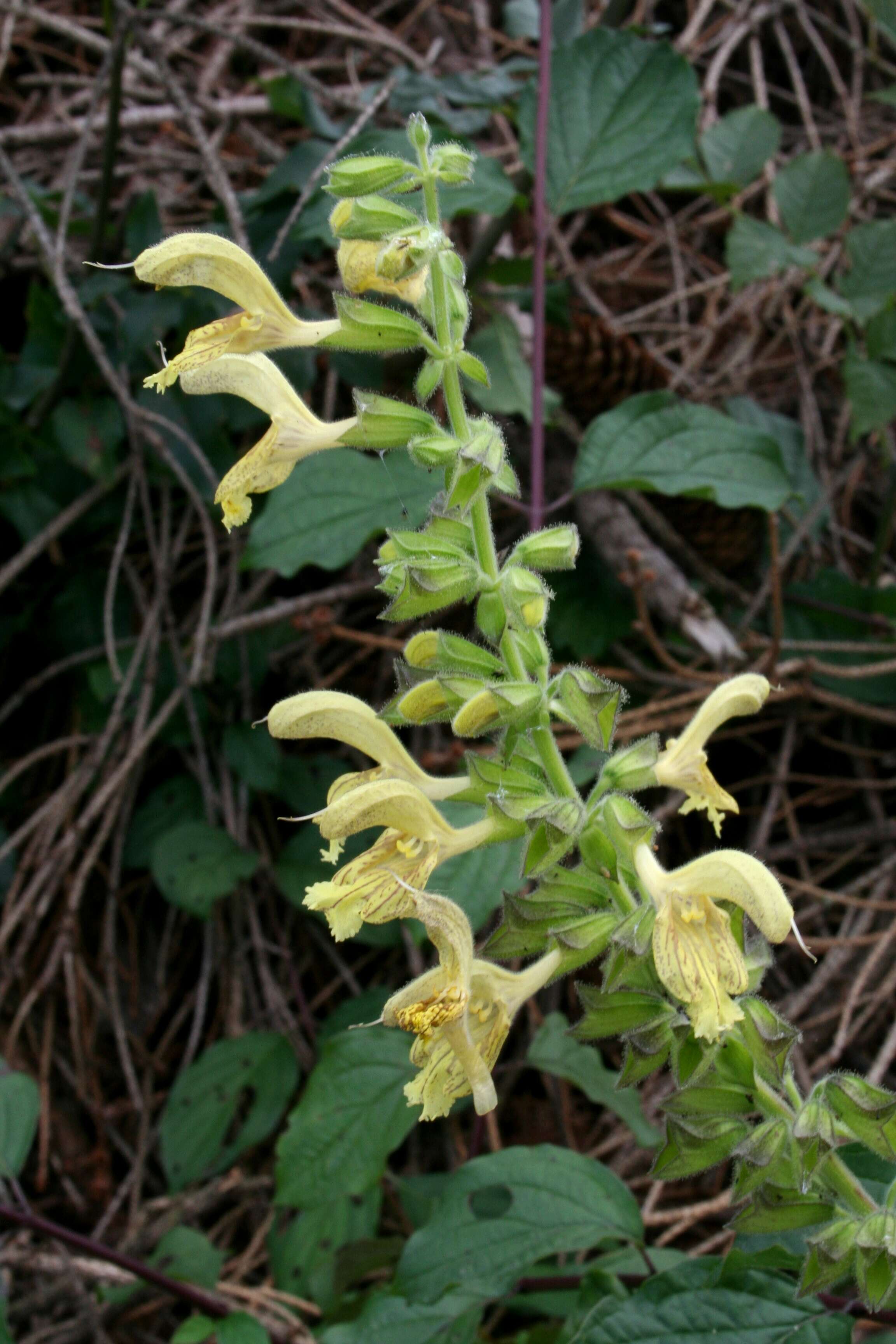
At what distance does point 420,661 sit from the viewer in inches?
52.2

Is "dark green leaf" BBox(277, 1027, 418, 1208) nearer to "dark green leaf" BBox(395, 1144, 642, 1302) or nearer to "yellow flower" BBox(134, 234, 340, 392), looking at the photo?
"dark green leaf" BBox(395, 1144, 642, 1302)

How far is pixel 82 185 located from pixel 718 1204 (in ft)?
10.3

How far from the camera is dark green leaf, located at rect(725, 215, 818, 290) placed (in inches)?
97.8

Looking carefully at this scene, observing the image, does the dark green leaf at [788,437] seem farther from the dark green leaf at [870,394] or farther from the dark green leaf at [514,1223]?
the dark green leaf at [514,1223]

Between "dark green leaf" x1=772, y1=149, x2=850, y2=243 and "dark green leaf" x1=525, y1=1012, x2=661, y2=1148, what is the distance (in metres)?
A: 1.93

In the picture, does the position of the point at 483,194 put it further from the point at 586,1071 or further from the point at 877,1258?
the point at 877,1258

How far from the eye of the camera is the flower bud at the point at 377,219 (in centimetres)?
126

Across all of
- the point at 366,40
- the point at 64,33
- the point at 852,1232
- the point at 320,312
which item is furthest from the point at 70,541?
the point at 852,1232

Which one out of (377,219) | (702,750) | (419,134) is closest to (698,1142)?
(702,750)

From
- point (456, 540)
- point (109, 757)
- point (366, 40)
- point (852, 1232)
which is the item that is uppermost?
point (366, 40)

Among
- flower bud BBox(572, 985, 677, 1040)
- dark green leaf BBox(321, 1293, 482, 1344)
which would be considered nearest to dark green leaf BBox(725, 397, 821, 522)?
flower bud BBox(572, 985, 677, 1040)

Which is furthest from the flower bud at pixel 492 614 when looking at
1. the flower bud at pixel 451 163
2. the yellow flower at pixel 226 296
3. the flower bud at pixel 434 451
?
the flower bud at pixel 451 163

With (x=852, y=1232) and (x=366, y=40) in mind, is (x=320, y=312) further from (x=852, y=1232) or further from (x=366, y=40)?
(x=852, y=1232)

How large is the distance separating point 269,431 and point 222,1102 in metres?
1.56
